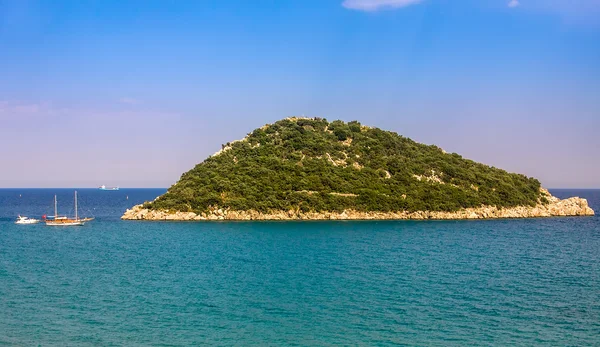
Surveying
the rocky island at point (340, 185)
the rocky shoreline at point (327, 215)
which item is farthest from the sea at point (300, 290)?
the rocky island at point (340, 185)

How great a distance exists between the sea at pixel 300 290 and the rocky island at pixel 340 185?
20.6 meters

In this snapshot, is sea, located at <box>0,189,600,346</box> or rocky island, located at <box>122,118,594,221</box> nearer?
sea, located at <box>0,189,600,346</box>

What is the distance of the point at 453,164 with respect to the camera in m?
106

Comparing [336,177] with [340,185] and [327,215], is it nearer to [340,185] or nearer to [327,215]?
[340,185]

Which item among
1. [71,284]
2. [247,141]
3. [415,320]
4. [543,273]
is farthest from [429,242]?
[247,141]

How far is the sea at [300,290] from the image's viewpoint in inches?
1067

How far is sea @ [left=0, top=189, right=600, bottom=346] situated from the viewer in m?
27.1

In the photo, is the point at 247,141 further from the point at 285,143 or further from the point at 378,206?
the point at 378,206

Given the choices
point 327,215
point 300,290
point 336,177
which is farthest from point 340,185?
point 300,290

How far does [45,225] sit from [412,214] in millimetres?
59979

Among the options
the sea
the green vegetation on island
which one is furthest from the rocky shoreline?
the sea

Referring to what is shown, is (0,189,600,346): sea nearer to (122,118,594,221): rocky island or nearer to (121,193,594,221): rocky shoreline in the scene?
(121,193,594,221): rocky shoreline

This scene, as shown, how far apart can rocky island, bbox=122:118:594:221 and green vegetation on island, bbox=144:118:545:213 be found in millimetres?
173

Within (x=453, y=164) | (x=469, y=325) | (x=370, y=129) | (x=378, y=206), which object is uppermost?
(x=370, y=129)
